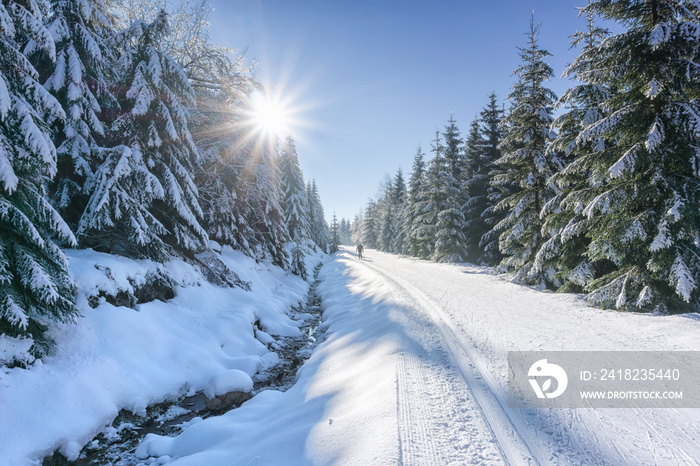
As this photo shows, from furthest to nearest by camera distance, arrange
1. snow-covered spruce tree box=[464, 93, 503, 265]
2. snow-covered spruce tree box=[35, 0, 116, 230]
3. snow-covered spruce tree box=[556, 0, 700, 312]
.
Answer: snow-covered spruce tree box=[464, 93, 503, 265] < snow-covered spruce tree box=[35, 0, 116, 230] < snow-covered spruce tree box=[556, 0, 700, 312]

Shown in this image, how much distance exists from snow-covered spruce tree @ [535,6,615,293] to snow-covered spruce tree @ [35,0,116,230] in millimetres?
13115

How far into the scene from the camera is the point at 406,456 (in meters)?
2.96

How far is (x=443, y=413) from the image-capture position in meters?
3.71

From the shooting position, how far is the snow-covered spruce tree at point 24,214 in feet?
14.1

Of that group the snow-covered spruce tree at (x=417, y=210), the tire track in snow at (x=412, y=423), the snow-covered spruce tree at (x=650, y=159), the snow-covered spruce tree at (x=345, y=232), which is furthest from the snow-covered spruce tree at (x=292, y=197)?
the snow-covered spruce tree at (x=345, y=232)

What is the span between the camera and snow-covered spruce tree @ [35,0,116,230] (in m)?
7.12

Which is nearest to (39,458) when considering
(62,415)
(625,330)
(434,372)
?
(62,415)

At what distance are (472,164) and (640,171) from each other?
19210 millimetres

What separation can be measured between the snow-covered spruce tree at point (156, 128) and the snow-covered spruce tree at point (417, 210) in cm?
2161

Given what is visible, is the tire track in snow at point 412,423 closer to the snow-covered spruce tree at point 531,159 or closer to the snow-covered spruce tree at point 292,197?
the snow-covered spruce tree at point 531,159

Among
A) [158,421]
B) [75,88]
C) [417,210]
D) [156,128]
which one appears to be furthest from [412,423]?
[417,210]

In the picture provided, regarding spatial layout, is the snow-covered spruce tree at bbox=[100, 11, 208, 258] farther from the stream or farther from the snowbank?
the snowbank

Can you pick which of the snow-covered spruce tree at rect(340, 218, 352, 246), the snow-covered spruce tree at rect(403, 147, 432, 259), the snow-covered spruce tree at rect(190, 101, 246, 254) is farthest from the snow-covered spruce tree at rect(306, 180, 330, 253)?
the snow-covered spruce tree at rect(340, 218, 352, 246)

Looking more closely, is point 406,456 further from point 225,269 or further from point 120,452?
point 225,269
